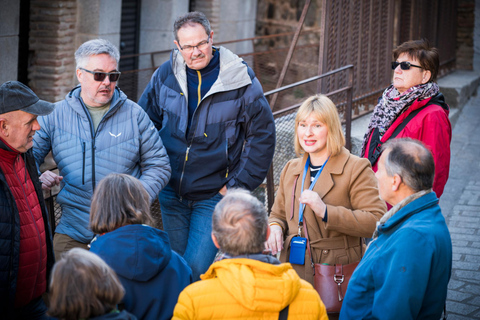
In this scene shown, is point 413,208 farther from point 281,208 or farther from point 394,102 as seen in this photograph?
point 394,102

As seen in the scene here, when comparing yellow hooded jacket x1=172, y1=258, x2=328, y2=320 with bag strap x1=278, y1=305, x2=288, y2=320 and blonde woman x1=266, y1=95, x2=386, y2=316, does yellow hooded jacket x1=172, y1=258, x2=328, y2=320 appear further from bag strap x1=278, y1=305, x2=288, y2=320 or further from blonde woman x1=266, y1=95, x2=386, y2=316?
blonde woman x1=266, y1=95, x2=386, y2=316

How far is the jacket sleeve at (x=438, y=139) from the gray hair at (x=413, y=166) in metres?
1.39

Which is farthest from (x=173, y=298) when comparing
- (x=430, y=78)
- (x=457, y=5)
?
(x=457, y=5)

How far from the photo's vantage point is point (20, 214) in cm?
292

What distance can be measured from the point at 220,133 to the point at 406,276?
159cm

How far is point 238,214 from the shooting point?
2467mm

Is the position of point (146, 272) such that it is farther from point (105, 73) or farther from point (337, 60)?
point (337, 60)

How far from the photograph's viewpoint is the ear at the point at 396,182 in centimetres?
273

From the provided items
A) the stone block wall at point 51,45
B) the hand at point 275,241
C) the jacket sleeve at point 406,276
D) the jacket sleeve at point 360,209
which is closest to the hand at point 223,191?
the hand at point 275,241

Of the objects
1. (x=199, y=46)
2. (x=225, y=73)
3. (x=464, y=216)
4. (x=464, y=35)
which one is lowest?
(x=464, y=216)

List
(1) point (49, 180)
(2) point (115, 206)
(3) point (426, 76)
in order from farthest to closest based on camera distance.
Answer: (3) point (426, 76)
(1) point (49, 180)
(2) point (115, 206)

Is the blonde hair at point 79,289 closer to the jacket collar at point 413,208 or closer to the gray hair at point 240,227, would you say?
the gray hair at point 240,227

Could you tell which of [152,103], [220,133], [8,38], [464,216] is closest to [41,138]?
[152,103]

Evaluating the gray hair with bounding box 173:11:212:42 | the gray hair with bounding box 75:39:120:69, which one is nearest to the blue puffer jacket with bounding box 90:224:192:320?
the gray hair with bounding box 75:39:120:69
